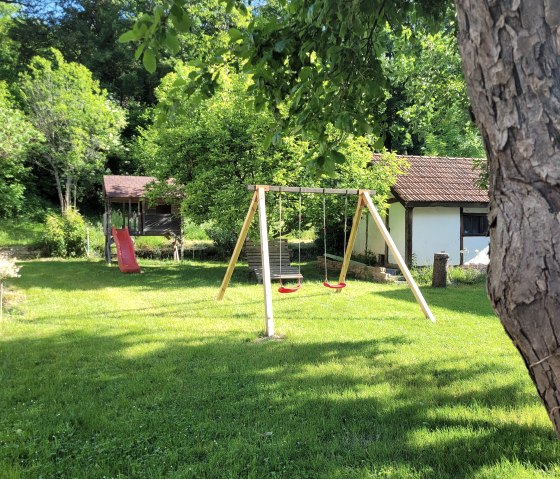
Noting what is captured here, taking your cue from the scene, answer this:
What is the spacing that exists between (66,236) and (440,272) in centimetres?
1561

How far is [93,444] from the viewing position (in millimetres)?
3195

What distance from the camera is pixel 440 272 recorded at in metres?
12.1

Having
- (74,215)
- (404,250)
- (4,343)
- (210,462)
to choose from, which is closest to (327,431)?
(210,462)

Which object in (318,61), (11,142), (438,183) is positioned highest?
(11,142)

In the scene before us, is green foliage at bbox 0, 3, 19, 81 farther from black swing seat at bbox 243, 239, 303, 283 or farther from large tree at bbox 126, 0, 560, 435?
large tree at bbox 126, 0, 560, 435

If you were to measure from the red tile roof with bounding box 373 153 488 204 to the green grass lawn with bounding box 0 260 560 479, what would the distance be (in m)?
8.53

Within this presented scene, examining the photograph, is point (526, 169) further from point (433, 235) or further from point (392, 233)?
point (392, 233)

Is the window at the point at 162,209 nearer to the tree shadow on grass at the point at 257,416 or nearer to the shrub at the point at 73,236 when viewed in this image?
the shrub at the point at 73,236

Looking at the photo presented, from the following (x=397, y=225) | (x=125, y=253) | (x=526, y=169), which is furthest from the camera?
(x=397, y=225)

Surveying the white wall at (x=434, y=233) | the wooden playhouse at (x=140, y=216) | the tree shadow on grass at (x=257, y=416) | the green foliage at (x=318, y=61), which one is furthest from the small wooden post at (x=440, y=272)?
the wooden playhouse at (x=140, y=216)

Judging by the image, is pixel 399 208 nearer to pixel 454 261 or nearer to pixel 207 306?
pixel 454 261

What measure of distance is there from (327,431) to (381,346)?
266 centimetres

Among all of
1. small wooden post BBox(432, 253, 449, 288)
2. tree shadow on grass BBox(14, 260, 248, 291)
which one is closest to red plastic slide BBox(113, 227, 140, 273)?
tree shadow on grass BBox(14, 260, 248, 291)

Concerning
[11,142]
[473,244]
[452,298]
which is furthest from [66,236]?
[473,244]
